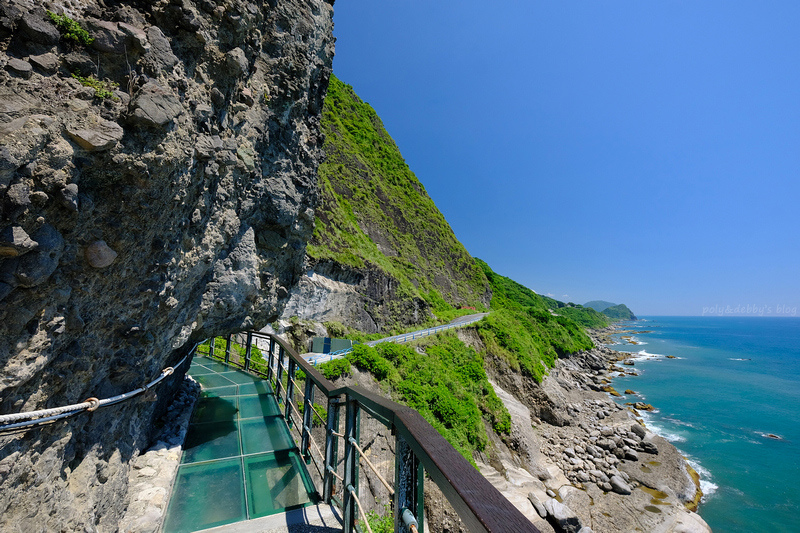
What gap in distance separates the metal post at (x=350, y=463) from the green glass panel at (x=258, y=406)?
3.55 meters

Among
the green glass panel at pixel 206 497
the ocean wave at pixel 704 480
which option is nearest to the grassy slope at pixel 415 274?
the green glass panel at pixel 206 497

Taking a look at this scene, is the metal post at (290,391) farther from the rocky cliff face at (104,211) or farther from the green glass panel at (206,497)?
the rocky cliff face at (104,211)

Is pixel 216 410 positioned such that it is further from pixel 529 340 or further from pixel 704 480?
pixel 529 340

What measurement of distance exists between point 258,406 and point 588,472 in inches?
673

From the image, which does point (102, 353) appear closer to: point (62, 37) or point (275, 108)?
point (62, 37)

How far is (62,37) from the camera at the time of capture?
2.47 m

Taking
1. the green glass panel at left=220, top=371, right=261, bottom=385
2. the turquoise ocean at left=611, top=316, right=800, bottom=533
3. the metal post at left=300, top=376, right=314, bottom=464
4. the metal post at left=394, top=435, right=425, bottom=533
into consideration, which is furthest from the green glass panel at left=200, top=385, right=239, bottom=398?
the turquoise ocean at left=611, top=316, right=800, bottom=533

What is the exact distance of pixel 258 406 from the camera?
6.18 m

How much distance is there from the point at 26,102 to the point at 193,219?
183 cm

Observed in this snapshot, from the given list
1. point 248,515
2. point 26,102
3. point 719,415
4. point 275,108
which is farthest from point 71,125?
point 719,415

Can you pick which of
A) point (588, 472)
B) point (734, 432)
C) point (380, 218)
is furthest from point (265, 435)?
point (734, 432)

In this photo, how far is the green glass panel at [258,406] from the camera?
5805 mm

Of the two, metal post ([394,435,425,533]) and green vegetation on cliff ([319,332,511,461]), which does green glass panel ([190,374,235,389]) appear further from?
metal post ([394,435,425,533])

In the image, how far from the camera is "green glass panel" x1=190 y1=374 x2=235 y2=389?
291 inches
